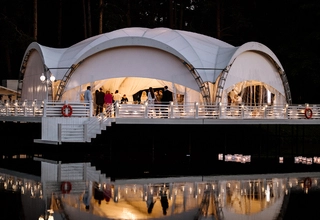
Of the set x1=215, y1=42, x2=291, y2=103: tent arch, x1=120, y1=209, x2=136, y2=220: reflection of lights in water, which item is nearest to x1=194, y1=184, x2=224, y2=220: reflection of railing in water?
x1=120, y1=209, x2=136, y2=220: reflection of lights in water

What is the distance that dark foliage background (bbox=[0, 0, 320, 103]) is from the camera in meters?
56.2

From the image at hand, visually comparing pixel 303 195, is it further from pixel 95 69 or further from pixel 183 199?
pixel 95 69

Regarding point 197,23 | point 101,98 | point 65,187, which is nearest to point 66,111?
point 101,98

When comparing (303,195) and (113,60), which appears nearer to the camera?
(303,195)

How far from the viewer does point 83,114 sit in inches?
1387

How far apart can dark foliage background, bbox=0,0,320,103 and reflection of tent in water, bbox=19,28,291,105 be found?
1340 cm

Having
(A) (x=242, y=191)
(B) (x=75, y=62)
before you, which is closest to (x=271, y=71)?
(B) (x=75, y=62)

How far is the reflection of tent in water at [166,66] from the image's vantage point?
39.8 meters

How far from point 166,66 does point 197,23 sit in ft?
115

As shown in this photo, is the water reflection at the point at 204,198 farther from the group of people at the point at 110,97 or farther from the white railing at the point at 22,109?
the white railing at the point at 22,109

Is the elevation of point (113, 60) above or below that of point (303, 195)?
above

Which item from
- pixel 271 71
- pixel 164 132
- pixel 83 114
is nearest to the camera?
pixel 83 114

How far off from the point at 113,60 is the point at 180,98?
4.28 meters

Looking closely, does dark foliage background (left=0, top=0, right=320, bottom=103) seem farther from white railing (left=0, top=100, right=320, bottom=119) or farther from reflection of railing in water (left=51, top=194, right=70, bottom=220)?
reflection of railing in water (left=51, top=194, right=70, bottom=220)
